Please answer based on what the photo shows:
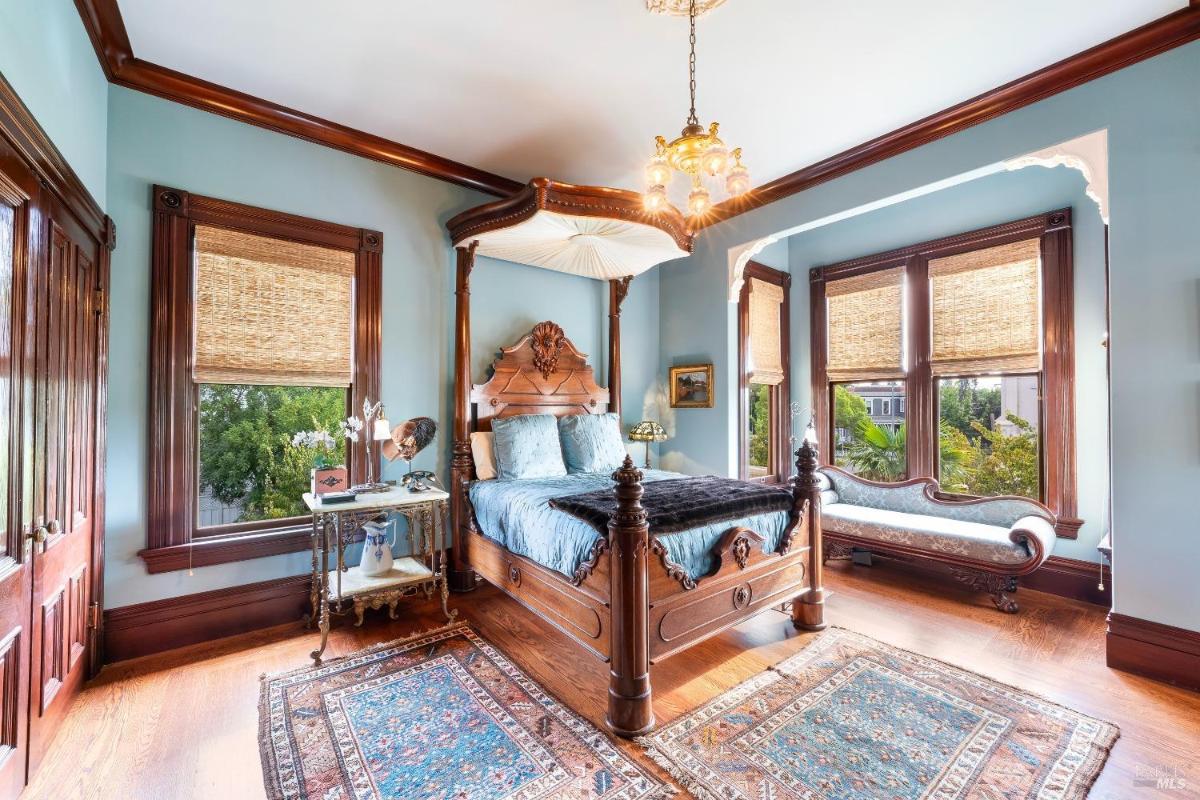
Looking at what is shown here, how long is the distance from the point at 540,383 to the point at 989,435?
3631 millimetres

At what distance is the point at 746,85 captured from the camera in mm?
2828

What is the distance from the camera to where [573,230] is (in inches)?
130

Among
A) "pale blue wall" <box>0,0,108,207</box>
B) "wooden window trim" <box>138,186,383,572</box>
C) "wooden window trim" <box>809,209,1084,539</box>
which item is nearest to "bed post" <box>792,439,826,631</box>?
"wooden window trim" <box>809,209,1084,539</box>

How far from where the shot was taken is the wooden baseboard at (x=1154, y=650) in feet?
7.59

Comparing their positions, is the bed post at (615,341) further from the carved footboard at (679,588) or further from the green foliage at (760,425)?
the carved footboard at (679,588)

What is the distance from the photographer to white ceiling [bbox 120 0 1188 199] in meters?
2.32

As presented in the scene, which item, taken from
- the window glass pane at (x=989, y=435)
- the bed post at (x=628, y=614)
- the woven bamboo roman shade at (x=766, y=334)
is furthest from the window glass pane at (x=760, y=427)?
the bed post at (x=628, y=614)

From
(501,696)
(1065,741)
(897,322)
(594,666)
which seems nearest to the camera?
(1065,741)

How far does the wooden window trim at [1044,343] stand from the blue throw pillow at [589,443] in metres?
2.60

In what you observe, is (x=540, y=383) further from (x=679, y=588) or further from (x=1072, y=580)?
(x=1072, y=580)

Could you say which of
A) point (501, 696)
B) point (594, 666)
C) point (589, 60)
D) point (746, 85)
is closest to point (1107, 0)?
point (746, 85)

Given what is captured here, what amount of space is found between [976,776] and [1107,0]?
10.7 ft

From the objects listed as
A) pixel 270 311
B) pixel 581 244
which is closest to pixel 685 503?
pixel 581 244

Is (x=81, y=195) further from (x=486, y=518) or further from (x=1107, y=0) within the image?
(x=1107, y=0)
